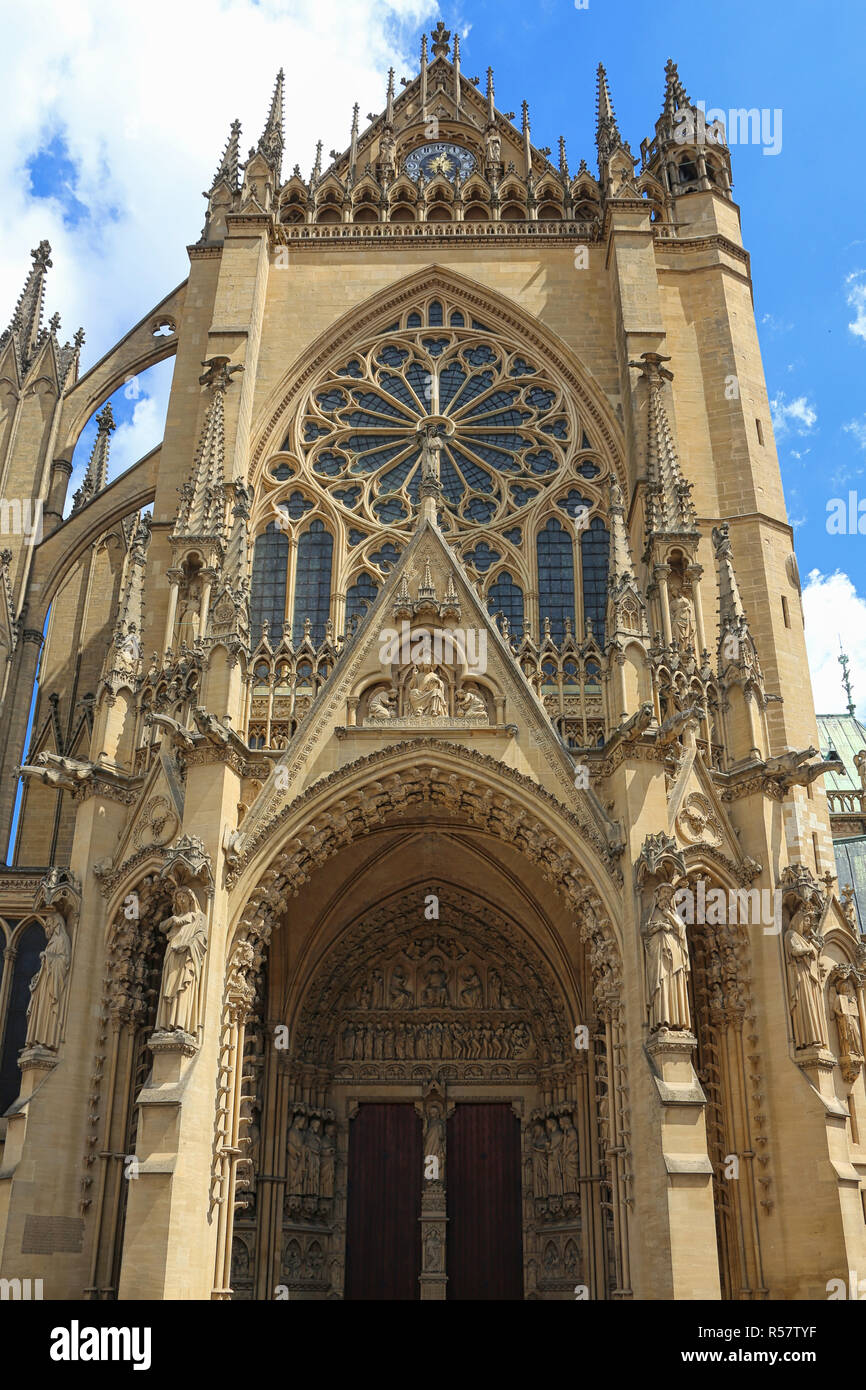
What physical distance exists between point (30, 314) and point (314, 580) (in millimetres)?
7649

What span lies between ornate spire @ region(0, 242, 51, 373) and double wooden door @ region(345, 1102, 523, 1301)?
1385cm

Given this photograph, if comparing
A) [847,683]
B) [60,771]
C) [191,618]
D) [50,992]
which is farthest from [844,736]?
[50,992]

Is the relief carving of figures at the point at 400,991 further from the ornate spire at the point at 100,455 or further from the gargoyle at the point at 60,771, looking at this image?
the ornate spire at the point at 100,455

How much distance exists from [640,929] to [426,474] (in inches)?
291

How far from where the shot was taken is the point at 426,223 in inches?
882

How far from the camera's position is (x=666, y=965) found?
43.9 ft

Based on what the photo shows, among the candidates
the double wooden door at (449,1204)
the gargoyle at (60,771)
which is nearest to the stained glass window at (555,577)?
the double wooden door at (449,1204)

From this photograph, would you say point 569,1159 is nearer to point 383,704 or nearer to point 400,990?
point 400,990

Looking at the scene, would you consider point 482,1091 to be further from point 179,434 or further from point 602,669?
point 179,434

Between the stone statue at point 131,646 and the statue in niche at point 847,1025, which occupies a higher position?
the stone statue at point 131,646

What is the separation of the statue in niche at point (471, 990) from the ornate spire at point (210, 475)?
7179mm

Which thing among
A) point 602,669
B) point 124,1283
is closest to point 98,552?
point 602,669

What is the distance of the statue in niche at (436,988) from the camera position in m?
17.6
